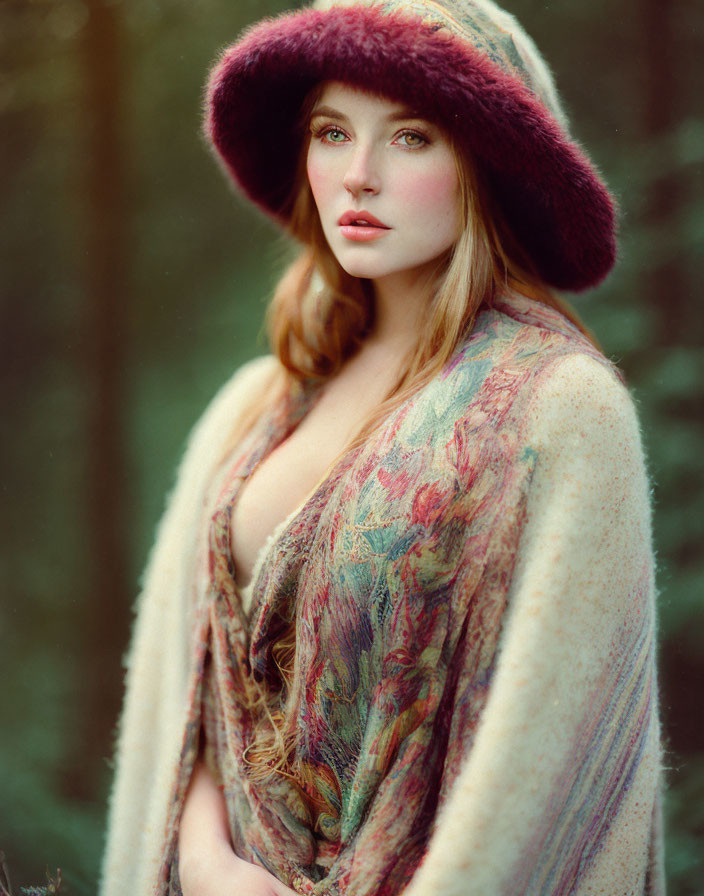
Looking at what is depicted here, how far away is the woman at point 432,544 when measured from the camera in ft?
2.98

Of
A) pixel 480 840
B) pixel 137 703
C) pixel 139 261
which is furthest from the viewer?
pixel 139 261

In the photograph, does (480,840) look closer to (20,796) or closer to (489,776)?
(489,776)

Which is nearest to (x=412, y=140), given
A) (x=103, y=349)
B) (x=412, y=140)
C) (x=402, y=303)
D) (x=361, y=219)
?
(x=412, y=140)

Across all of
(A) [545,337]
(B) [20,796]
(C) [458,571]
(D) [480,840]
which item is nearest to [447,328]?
(A) [545,337]

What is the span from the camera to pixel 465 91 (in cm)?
93

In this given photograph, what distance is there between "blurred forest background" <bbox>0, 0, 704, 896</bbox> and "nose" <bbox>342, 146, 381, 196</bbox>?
18.5 inches

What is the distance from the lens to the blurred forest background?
4.45ft

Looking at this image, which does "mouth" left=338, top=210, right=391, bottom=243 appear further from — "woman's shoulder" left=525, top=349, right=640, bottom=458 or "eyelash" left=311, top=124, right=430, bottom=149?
"woman's shoulder" left=525, top=349, right=640, bottom=458

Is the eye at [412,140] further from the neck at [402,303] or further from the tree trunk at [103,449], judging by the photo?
the tree trunk at [103,449]

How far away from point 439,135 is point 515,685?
59cm

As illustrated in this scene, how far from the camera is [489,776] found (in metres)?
0.89

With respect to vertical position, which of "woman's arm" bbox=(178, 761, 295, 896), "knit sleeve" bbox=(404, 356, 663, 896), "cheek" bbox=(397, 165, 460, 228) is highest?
"cheek" bbox=(397, 165, 460, 228)

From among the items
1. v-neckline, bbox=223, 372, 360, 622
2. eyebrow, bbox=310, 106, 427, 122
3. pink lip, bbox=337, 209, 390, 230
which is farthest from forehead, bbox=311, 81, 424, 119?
v-neckline, bbox=223, 372, 360, 622

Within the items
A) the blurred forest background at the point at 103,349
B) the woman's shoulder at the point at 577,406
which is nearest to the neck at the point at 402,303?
the woman's shoulder at the point at 577,406
